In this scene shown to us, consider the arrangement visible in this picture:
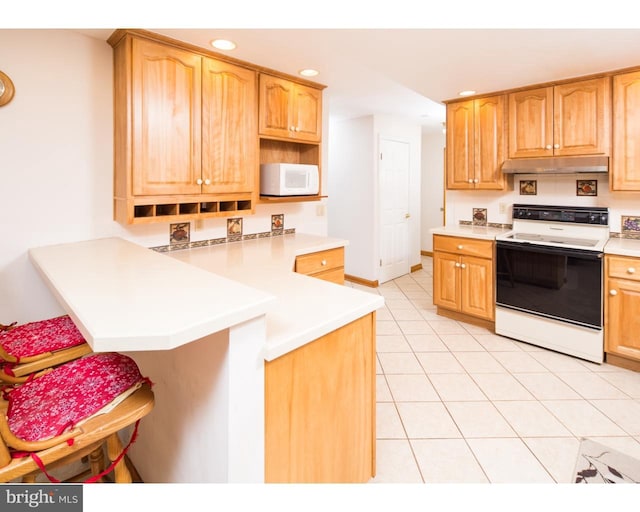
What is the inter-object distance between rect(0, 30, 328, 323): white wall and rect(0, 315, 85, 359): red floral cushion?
2.06 ft

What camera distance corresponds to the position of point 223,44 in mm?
2346

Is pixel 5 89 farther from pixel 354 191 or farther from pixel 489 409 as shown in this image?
pixel 354 191

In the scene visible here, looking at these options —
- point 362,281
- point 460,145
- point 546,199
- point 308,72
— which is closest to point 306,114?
point 308,72

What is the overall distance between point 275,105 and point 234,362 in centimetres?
232

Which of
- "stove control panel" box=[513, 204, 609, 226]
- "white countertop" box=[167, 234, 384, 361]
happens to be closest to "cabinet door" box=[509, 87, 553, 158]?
"stove control panel" box=[513, 204, 609, 226]

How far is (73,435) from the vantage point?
0.97 meters

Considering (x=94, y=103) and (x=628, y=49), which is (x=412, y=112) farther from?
(x=94, y=103)

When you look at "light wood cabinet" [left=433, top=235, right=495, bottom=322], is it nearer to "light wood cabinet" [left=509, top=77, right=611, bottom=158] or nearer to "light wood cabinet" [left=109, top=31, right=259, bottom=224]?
"light wood cabinet" [left=509, top=77, right=611, bottom=158]

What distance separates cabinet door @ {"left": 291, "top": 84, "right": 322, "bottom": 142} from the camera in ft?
9.98

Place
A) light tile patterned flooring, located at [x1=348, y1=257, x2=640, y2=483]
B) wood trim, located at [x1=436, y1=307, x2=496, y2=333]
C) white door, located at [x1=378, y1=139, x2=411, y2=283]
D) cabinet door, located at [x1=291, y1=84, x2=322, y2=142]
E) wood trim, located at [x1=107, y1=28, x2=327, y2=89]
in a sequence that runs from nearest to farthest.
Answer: light tile patterned flooring, located at [x1=348, y1=257, x2=640, y2=483] < wood trim, located at [x1=107, y1=28, x2=327, y2=89] < cabinet door, located at [x1=291, y1=84, x2=322, y2=142] < wood trim, located at [x1=436, y1=307, x2=496, y2=333] < white door, located at [x1=378, y1=139, x2=411, y2=283]

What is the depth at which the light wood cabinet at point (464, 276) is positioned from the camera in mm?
3379

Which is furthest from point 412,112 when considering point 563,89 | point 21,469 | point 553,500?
point 21,469

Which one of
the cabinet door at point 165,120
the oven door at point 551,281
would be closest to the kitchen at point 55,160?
the cabinet door at point 165,120

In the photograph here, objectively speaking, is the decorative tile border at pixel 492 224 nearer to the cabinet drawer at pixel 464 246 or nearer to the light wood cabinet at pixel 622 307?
the cabinet drawer at pixel 464 246
